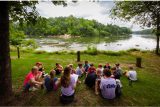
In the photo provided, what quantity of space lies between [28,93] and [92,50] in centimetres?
1564

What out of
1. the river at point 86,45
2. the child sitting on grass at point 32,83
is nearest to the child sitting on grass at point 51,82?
the child sitting on grass at point 32,83

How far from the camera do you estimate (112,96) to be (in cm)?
707

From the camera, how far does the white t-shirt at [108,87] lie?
676 centimetres

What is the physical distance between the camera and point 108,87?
6848mm

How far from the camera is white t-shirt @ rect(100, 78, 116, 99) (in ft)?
22.2

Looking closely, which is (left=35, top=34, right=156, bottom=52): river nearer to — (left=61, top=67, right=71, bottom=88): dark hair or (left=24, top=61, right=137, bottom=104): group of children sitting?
(left=24, top=61, right=137, bottom=104): group of children sitting

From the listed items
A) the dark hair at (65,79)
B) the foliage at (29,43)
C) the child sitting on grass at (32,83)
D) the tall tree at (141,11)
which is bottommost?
the child sitting on grass at (32,83)

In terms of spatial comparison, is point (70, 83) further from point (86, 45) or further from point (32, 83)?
point (86, 45)

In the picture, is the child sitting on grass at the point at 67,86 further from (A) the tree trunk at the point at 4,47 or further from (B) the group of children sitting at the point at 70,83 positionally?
(A) the tree trunk at the point at 4,47

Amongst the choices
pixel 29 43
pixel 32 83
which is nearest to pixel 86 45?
pixel 29 43

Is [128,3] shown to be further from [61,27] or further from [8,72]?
[61,27]

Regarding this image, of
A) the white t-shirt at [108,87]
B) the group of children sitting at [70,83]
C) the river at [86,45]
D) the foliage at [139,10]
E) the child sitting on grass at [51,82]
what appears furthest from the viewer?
the river at [86,45]

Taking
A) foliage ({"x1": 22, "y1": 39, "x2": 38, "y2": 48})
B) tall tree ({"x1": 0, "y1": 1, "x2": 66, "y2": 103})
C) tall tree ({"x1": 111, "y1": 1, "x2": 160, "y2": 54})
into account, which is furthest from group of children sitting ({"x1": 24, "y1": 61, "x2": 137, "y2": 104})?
foliage ({"x1": 22, "y1": 39, "x2": 38, "y2": 48})

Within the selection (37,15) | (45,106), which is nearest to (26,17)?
(37,15)
